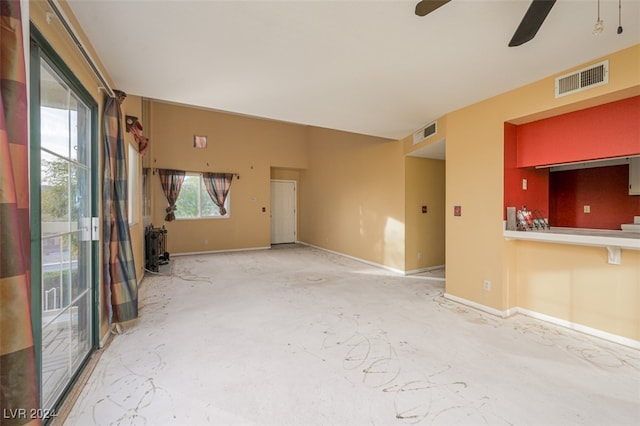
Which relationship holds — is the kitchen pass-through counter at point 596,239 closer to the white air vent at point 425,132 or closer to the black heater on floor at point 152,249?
the white air vent at point 425,132

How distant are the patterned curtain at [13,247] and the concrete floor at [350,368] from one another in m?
0.88

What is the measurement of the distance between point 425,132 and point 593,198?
2227 millimetres

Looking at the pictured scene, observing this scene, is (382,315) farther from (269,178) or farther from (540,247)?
(269,178)

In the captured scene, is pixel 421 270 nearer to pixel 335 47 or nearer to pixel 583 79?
pixel 583 79

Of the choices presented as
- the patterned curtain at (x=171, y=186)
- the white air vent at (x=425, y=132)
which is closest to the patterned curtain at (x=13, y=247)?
A: the white air vent at (x=425, y=132)

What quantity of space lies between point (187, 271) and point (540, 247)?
5.62 meters

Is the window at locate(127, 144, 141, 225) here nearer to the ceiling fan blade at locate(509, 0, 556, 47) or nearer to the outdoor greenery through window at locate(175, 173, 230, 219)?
the outdoor greenery through window at locate(175, 173, 230, 219)

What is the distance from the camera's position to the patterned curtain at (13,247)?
0.90 m

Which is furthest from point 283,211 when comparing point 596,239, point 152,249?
point 596,239

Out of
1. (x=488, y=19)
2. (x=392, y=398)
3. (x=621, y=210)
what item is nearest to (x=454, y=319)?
(x=392, y=398)

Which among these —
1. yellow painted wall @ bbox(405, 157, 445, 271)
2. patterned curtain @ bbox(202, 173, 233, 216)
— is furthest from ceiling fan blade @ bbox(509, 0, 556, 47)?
patterned curtain @ bbox(202, 173, 233, 216)

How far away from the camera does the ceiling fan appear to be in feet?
4.73

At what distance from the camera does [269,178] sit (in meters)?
8.19

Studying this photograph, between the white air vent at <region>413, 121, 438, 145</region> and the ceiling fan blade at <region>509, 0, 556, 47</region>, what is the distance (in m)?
2.37
